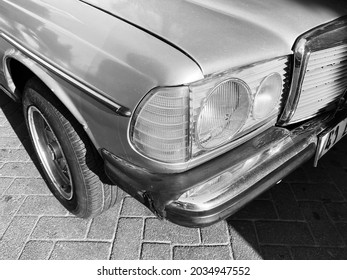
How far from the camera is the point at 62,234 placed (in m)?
2.21

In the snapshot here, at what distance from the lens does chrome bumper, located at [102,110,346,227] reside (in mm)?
1481

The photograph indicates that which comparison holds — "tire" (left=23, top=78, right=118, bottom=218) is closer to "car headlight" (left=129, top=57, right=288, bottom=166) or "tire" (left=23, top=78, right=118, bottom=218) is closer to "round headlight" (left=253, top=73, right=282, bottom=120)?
"car headlight" (left=129, top=57, right=288, bottom=166)

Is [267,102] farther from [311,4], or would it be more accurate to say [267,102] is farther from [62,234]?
[62,234]

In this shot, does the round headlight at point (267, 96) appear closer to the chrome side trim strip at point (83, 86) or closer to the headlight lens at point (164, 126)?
the headlight lens at point (164, 126)

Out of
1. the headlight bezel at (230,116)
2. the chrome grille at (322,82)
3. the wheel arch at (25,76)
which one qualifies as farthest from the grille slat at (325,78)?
the wheel arch at (25,76)

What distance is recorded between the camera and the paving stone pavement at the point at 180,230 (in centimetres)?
208

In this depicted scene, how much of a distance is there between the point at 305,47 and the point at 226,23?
15.5 inches

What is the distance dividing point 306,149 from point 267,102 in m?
0.38

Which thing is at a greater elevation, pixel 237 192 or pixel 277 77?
pixel 277 77

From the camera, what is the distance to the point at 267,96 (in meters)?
1.62

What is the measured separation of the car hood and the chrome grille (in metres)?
0.17

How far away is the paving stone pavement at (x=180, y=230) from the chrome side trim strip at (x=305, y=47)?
2.63 ft

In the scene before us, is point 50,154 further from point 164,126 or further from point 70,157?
point 164,126

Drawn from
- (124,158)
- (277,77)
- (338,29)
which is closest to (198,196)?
(124,158)
